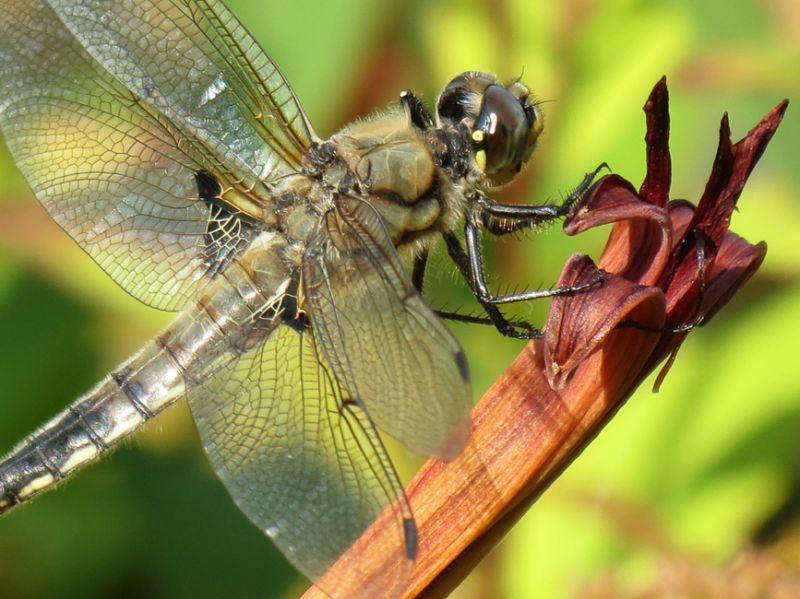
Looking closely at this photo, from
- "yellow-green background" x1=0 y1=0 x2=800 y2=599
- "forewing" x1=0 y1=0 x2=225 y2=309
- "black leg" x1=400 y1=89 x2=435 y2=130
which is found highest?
"forewing" x1=0 y1=0 x2=225 y2=309

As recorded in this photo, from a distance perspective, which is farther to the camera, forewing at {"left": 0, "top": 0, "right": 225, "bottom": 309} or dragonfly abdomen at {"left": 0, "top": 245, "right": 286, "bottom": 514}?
forewing at {"left": 0, "top": 0, "right": 225, "bottom": 309}

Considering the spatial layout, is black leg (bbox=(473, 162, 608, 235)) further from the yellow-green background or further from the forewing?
the forewing

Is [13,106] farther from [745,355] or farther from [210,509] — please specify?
[745,355]

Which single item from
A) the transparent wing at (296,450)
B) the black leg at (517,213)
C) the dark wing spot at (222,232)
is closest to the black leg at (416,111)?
the black leg at (517,213)

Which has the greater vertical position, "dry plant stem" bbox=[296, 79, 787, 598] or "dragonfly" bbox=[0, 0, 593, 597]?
"dragonfly" bbox=[0, 0, 593, 597]

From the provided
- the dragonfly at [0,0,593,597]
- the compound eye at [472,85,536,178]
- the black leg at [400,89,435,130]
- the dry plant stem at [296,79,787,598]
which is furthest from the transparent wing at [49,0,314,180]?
the dry plant stem at [296,79,787,598]

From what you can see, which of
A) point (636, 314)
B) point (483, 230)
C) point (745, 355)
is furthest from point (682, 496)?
point (636, 314)

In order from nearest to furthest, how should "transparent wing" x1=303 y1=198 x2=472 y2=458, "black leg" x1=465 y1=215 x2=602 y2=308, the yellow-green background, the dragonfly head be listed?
"transparent wing" x1=303 y1=198 x2=472 y2=458 → "black leg" x1=465 y1=215 x2=602 y2=308 → the dragonfly head → the yellow-green background

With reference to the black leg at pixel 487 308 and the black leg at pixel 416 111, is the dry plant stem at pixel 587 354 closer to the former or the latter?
the black leg at pixel 487 308
